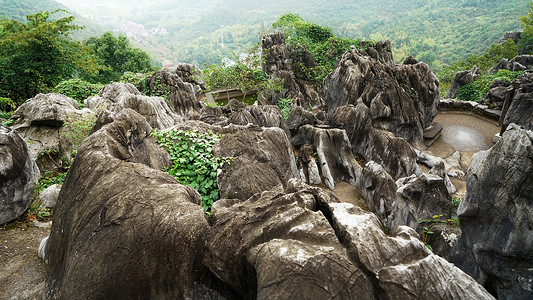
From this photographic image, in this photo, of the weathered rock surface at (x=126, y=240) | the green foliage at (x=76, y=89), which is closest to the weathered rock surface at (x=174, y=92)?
the green foliage at (x=76, y=89)

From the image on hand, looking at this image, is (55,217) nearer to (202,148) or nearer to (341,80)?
(202,148)

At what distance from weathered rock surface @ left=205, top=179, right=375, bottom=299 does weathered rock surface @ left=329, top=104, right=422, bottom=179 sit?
981cm

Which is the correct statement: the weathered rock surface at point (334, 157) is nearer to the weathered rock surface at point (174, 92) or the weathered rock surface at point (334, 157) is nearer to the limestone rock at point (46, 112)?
the weathered rock surface at point (174, 92)

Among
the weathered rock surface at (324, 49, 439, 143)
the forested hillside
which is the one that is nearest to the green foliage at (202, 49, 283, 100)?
the weathered rock surface at (324, 49, 439, 143)

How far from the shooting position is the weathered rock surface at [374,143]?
12.5 metres

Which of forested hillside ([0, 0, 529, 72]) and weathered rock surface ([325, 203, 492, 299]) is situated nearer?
weathered rock surface ([325, 203, 492, 299])

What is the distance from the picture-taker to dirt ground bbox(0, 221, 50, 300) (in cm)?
452

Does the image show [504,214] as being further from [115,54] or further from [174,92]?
[115,54]

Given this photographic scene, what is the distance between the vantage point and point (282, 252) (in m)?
3.06

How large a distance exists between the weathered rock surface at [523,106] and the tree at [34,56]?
2541 cm

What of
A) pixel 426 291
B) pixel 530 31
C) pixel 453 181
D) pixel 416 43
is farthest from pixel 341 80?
pixel 416 43

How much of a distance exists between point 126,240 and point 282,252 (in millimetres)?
2252

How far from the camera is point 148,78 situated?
18656 millimetres

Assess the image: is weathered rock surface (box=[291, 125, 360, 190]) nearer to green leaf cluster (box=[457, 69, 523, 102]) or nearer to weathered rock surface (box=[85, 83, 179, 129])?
weathered rock surface (box=[85, 83, 179, 129])
